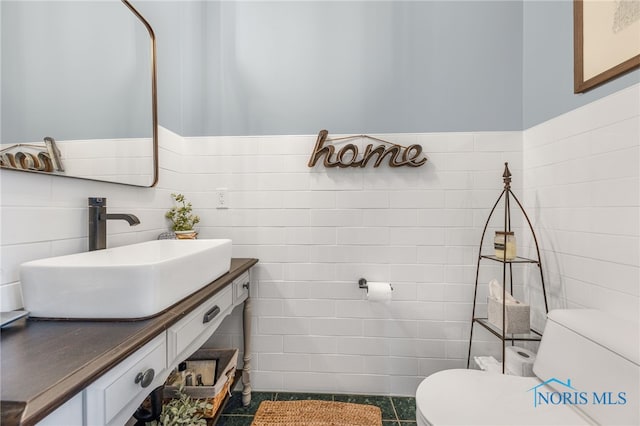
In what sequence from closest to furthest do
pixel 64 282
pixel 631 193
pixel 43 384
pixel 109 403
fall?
1. pixel 43 384
2. pixel 109 403
3. pixel 64 282
4. pixel 631 193

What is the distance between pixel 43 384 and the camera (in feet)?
1.58

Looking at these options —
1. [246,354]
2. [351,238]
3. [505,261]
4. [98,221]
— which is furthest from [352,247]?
[98,221]

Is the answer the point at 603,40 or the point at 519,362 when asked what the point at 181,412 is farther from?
the point at 603,40

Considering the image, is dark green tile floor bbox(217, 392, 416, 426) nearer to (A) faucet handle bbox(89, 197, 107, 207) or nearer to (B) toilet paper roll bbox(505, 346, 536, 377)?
(B) toilet paper roll bbox(505, 346, 536, 377)

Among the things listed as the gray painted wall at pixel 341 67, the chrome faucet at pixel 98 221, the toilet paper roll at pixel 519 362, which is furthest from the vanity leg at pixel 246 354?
the toilet paper roll at pixel 519 362

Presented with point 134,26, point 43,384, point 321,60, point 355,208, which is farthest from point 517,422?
point 134,26

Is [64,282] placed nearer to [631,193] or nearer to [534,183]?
[631,193]

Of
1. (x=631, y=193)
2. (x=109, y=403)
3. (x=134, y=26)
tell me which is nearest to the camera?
(x=109, y=403)

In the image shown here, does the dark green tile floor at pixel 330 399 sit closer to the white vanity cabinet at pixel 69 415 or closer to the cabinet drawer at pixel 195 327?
the cabinet drawer at pixel 195 327

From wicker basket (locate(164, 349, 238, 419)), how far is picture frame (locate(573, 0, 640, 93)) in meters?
2.10

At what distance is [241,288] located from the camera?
1493 mm

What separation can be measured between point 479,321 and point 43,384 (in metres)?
1.70

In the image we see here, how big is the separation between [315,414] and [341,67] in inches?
77.4

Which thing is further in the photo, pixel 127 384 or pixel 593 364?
pixel 593 364
